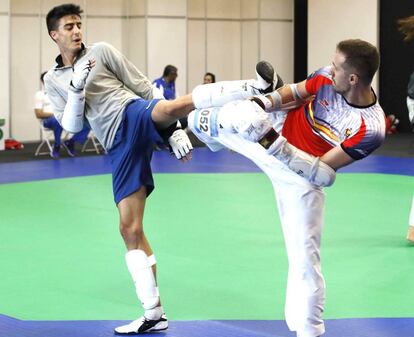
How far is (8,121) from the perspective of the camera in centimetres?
1967

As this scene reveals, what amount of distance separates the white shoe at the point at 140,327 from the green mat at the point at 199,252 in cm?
37

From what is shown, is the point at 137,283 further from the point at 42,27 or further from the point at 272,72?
the point at 42,27

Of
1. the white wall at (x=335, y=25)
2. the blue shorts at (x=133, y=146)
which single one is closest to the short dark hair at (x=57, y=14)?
the blue shorts at (x=133, y=146)

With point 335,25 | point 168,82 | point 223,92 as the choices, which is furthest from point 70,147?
point 223,92

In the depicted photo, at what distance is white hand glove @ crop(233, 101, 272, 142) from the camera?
15.2 ft

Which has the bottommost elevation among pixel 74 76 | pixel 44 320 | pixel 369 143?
pixel 44 320

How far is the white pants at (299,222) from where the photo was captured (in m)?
5.23

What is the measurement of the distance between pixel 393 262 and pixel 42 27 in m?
14.4

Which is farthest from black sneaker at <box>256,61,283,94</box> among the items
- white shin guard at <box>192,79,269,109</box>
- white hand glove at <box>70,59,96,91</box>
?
white hand glove at <box>70,59,96,91</box>

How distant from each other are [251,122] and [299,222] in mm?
902

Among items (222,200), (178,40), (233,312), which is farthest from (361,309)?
(178,40)

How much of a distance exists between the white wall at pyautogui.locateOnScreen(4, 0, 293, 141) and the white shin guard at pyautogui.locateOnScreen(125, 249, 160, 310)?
1399 centimetres

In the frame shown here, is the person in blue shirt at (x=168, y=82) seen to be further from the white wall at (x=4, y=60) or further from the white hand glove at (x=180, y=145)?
the white hand glove at (x=180, y=145)

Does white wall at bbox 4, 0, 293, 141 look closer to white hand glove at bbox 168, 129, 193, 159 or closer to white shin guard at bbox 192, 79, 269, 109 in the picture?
white hand glove at bbox 168, 129, 193, 159
